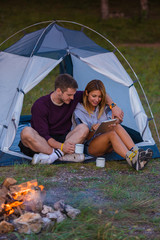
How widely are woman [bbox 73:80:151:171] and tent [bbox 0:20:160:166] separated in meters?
0.37

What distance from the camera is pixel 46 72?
493 centimetres

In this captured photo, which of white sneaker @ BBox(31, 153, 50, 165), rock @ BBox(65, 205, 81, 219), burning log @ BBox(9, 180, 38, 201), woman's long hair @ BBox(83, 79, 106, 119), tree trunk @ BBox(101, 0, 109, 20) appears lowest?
rock @ BBox(65, 205, 81, 219)

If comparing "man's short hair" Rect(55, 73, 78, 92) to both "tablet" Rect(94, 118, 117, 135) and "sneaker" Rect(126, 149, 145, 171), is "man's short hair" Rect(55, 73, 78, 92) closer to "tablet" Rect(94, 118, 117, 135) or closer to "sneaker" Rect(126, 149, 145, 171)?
"tablet" Rect(94, 118, 117, 135)

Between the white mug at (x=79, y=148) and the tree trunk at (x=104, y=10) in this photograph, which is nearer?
the white mug at (x=79, y=148)

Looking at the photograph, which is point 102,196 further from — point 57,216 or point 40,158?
point 40,158

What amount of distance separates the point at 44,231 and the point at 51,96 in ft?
6.89

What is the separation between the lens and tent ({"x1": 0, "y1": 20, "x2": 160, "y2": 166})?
473 cm

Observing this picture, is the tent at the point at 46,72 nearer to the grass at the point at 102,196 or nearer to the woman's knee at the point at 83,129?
the grass at the point at 102,196

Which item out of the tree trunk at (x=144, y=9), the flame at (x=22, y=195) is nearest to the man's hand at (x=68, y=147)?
the flame at (x=22, y=195)

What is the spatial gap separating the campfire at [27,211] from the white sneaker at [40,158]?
47.0 inches

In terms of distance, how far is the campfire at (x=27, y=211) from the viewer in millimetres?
2928

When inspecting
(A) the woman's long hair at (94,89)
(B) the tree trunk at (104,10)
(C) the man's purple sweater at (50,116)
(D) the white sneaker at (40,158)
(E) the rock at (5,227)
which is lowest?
(E) the rock at (5,227)

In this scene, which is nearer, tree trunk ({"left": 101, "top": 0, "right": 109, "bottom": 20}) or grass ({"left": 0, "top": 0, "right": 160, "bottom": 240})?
grass ({"left": 0, "top": 0, "right": 160, "bottom": 240})

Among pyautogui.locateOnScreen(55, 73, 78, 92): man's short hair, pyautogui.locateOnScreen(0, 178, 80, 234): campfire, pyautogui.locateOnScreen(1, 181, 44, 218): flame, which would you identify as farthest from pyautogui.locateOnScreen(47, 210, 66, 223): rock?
pyautogui.locateOnScreen(55, 73, 78, 92): man's short hair
